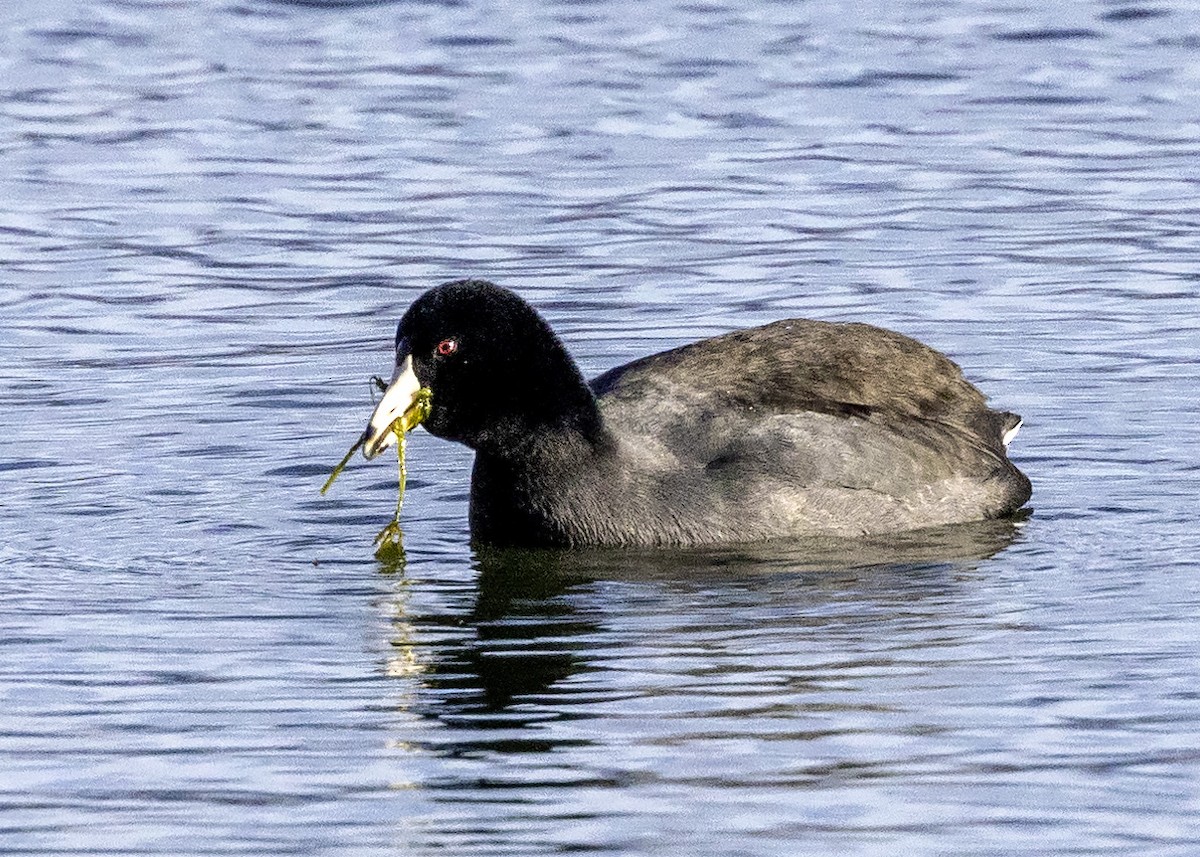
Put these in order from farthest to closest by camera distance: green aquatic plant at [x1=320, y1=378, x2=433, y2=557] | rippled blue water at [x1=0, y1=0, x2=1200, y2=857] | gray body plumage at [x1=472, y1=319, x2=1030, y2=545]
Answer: gray body plumage at [x1=472, y1=319, x2=1030, y2=545]
green aquatic plant at [x1=320, y1=378, x2=433, y2=557]
rippled blue water at [x1=0, y1=0, x2=1200, y2=857]

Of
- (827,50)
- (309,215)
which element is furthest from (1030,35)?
(309,215)

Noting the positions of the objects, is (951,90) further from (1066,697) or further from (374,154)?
(1066,697)

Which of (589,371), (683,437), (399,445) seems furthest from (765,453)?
(589,371)

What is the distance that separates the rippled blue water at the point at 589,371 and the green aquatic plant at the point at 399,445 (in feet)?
0.29

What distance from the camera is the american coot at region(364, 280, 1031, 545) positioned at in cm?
1034

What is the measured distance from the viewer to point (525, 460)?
10.6 metres

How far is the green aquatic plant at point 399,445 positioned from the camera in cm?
1026

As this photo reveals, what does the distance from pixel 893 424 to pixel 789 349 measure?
535 millimetres

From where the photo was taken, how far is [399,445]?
1073cm

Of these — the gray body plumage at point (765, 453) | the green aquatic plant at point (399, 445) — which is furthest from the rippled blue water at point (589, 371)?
the gray body plumage at point (765, 453)

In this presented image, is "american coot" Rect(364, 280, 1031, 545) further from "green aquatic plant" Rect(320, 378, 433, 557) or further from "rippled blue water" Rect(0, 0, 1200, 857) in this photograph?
"rippled blue water" Rect(0, 0, 1200, 857)

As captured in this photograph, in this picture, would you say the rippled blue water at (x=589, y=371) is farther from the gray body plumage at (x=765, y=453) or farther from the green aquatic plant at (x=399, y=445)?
the gray body plumage at (x=765, y=453)

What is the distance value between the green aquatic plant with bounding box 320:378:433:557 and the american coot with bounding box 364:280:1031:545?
0.04 metres

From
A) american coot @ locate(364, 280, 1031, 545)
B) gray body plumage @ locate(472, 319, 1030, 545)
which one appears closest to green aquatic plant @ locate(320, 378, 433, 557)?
american coot @ locate(364, 280, 1031, 545)
